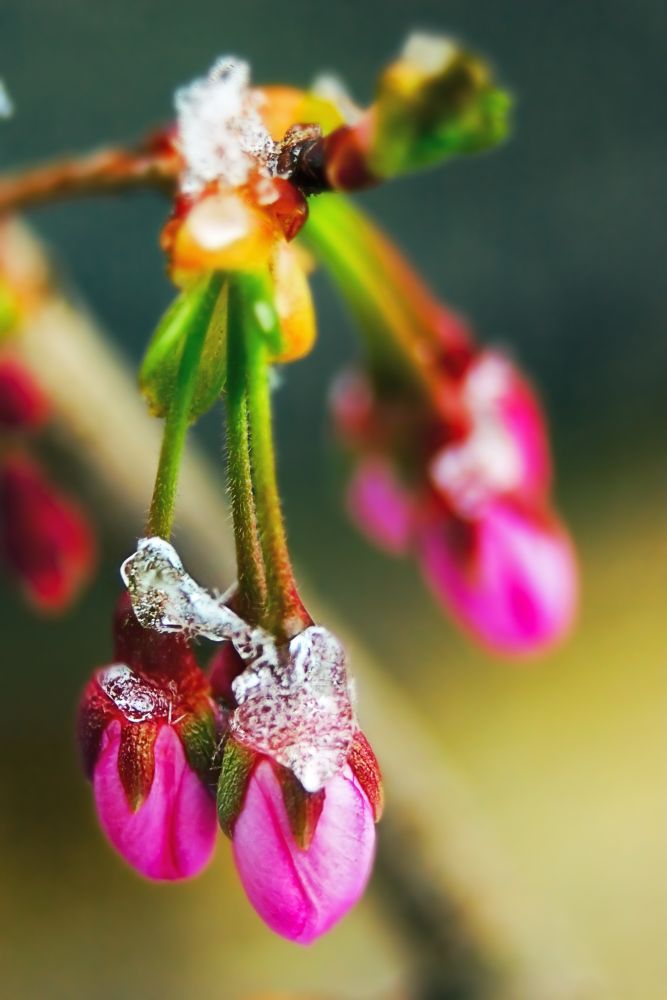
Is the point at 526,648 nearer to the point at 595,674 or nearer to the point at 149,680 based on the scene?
the point at 149,680

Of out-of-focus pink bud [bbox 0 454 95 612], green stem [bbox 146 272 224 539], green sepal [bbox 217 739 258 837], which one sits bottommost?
green sepal [bbox 217 739 258 837]

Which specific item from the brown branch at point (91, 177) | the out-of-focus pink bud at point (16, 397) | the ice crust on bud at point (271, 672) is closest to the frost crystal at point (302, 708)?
the ice crust on bud at point (271, 672)

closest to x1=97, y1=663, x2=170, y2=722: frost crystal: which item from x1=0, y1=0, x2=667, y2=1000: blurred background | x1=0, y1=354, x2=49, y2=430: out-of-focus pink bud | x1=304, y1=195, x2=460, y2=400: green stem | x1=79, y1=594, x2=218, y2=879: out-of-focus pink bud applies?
x1=79, y1=594, x2=218, y2=879: out-of-focus pink bud

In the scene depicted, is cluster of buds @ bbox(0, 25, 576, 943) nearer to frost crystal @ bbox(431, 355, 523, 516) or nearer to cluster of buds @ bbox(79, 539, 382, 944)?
cluster of buds @ bbox(79, 539, 382, 944)

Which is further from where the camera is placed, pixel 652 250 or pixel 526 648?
pixel 652 250

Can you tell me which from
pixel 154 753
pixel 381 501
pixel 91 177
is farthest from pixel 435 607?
pixel 154 753

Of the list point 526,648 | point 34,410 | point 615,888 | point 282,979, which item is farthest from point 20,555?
point 615,888
